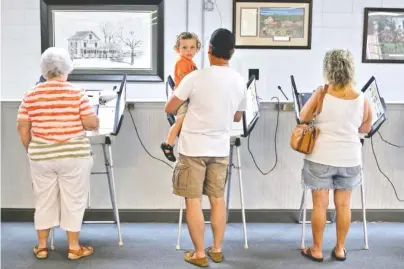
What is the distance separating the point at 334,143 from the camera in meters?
2.88

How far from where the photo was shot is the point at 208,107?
272cm

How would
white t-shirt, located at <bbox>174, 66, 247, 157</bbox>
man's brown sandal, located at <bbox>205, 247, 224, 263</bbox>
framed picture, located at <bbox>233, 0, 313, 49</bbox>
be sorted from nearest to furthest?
white t-shirt, located at <bbox>174, 66, 247, 157</bbox> → man's brown sandal, located at <bbox>205, 247, 224, 263</bbox> → framed picture, located at <bbox>233, 0, 313, 49</bbox>

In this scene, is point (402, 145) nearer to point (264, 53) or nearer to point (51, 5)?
point (264, 53)

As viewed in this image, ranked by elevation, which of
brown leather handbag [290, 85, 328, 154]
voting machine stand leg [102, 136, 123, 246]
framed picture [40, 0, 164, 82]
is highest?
framed picture [40, 0, 164, 82]

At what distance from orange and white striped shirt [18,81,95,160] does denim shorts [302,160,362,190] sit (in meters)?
1.26

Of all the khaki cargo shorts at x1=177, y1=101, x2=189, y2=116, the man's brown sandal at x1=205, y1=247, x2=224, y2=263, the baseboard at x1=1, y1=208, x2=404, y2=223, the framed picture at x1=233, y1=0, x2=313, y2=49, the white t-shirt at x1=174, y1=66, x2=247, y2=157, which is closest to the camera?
the white t-shirt at x1=174, y1=66, x2=247, y2=157

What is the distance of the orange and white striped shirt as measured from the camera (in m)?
2.79

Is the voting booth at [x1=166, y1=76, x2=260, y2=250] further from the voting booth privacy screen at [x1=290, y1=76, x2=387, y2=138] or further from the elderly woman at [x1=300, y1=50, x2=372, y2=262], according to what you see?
the elderly woman at [x1=300, y1=50, x2=372, y2=262]

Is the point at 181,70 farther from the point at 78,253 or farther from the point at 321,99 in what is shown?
the point at 78,253

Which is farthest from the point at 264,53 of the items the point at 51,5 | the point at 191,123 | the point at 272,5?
the point at 191,123

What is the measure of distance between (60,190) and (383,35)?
3.40 meters

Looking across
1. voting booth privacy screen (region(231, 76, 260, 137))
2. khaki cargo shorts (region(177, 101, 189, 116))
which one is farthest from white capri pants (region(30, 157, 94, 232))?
voting booth privacy screen (region(231, 76, 260, 137))

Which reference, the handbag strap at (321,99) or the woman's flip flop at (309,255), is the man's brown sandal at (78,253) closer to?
the woman's flip flop at (309,255)

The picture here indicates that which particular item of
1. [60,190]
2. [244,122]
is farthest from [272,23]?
[60,190]
